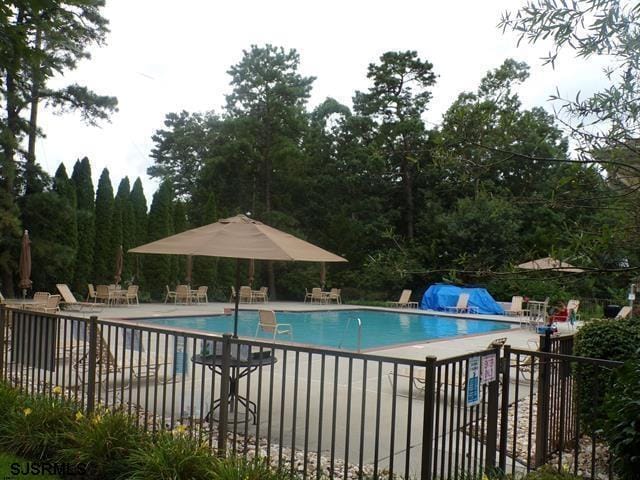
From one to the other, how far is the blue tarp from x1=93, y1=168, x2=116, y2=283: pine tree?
1326 centimetres

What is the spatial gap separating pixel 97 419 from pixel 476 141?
11.8 feet

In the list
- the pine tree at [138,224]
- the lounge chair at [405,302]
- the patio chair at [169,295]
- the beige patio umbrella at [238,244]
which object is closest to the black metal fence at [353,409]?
the beige patio umbrella at [238,244]

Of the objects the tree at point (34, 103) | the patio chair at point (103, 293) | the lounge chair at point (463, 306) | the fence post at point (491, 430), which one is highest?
the tree at point (34, 103)

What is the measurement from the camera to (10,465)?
14.7 feet

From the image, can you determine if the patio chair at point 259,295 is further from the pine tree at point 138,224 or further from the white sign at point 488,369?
the white sign at point 488,369

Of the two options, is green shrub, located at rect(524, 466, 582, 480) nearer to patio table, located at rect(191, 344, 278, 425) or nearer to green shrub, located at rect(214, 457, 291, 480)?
green shrub, located at rect(214, 457, 291, 480)

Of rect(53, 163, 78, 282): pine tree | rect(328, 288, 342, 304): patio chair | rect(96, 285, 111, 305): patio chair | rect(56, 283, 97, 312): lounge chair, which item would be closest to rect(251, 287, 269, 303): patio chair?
rect(328, 288, 342, 304): patio chair

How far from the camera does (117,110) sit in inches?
787

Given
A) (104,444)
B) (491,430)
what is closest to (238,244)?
(104,444)

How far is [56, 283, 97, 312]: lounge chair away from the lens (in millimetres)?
17641

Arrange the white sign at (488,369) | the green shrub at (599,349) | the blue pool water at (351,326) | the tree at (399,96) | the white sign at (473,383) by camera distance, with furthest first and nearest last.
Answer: the tree at (399,96), the blue pool water at (351,326), the green shrub at (599,349), the white sign at (488,369), the white sign at (473,383)

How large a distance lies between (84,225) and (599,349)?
68.0 ft

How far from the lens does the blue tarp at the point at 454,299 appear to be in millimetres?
24423

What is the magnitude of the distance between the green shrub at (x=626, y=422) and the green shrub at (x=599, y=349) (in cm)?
198
